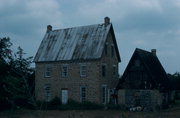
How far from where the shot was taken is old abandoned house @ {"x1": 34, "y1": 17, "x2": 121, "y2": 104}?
39.1 meters

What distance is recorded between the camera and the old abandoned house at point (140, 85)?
37938mm

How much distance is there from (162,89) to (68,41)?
12.7 m

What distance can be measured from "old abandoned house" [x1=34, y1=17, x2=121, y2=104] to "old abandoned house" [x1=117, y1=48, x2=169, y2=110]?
7.55ft

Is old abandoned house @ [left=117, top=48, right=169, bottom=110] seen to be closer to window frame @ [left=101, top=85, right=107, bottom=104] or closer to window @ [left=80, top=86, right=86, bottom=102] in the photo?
window frame @ [left=101, top=85, right=107, bottom=104]

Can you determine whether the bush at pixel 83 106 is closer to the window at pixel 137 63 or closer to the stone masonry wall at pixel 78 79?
the stone masonry wall at pixel 78 79

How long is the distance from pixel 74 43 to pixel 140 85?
9.48m

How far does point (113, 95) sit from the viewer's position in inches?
1593

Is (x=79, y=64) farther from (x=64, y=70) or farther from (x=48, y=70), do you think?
(x=48, y=70)

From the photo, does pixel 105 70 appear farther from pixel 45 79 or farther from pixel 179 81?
pixel 179 81

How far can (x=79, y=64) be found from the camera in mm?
40031

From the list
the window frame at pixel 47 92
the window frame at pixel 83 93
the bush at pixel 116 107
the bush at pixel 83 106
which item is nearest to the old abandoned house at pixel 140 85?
the bush at pixel 116 107

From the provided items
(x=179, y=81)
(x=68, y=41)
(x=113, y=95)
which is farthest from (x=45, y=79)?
(x=179, y=81)

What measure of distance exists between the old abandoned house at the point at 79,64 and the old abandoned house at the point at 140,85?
230 cm

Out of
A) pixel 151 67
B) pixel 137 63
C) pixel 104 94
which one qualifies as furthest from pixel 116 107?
pixel 151 67
